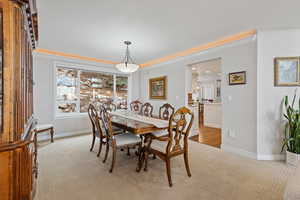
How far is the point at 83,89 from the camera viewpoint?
4.59 metres

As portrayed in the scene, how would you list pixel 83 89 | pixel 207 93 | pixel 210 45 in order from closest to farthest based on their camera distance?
1. pixel 210 45
2. pixel 83 89
3. pixel 207 93

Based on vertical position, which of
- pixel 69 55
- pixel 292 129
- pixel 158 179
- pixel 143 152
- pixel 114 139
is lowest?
pixel 158 179

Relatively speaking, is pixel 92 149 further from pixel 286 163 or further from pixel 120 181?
pixel 286 163

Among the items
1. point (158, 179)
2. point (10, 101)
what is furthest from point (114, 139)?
point (10, 101)

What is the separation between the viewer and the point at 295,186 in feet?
2.96

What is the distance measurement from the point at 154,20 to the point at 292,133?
2967 millimetres

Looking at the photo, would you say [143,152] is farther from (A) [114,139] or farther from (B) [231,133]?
(B) [231,133]

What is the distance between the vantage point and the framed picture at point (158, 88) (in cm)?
474

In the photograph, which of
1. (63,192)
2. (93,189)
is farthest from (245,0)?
(63,192)

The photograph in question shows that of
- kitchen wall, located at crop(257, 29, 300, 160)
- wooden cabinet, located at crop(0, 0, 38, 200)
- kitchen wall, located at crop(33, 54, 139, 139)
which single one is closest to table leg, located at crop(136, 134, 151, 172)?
wooden cabinet, located at crop(0, 0, 38, 200)

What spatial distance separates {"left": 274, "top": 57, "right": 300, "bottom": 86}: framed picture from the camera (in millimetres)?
2498

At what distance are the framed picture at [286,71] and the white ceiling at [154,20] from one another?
0.58 meters

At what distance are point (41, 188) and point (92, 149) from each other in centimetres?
127

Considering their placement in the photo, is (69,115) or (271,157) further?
(69,115)
